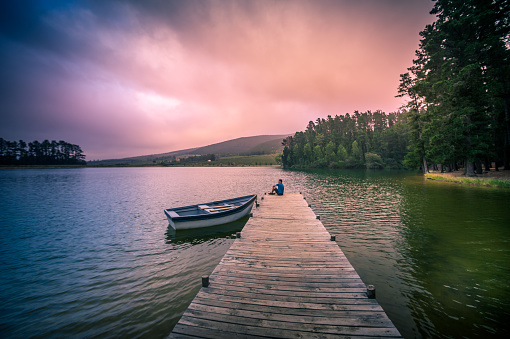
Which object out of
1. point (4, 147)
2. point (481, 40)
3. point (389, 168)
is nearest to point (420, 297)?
point (481, 40)

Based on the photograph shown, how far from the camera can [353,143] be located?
103 m

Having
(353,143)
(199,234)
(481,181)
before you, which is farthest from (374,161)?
(199,234)

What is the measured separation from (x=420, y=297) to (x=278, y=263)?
537 cm

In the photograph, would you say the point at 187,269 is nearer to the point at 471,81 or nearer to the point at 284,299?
the point at 284,299

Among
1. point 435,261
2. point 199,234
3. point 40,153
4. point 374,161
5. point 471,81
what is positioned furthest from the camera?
point 40,153

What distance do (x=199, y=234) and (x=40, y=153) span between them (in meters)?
226

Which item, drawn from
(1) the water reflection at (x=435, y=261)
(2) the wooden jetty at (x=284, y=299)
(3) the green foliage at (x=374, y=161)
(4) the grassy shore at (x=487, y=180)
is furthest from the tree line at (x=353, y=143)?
(2) the wooden jetty at (x=284, y=299)

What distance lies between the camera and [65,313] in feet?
23.8

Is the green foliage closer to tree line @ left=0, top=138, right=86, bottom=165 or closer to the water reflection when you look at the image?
the water reflection

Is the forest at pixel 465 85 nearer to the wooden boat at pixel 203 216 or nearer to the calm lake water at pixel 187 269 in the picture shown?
the calm lake water at pixel 187 269

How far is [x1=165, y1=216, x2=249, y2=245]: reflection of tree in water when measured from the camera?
14.4m

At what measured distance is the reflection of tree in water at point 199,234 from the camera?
1435 cm

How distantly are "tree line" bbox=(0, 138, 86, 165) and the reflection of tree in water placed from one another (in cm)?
21211

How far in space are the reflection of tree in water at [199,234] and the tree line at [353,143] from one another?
92101 millimetres
